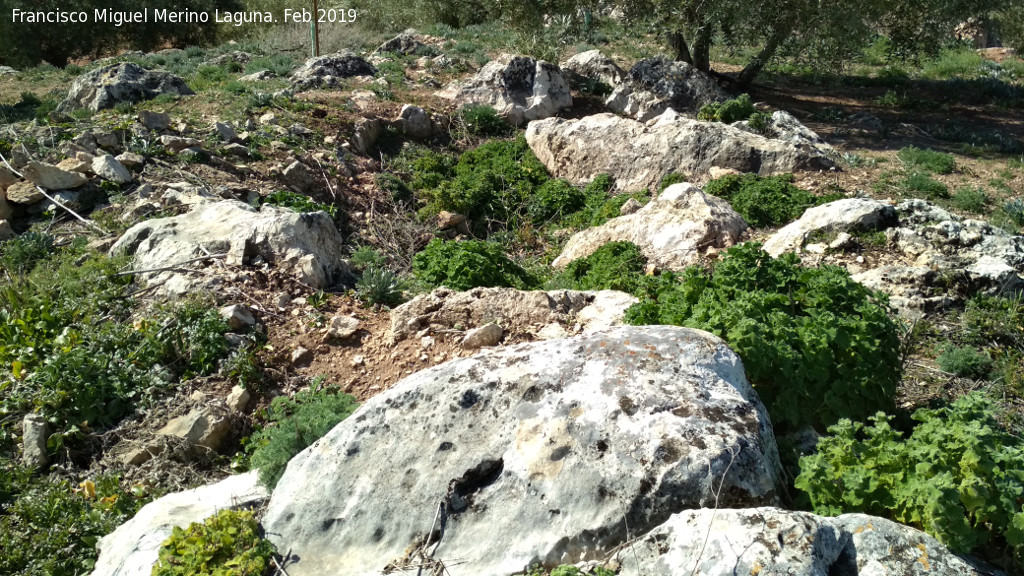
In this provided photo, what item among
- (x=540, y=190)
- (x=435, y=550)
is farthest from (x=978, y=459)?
(x=540, y=190)

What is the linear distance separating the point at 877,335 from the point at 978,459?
4.61 feet

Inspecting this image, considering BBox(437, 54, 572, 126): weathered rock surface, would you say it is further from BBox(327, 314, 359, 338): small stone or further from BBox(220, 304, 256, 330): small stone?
BBox(220, 304, 256, 330): small stone

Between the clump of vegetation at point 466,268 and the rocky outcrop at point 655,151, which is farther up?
the rocky outcrop at point 655,151

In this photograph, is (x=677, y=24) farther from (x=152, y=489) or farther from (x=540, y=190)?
(x=152, y=489)

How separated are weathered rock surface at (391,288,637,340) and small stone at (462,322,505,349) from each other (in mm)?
197

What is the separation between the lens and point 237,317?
585cm

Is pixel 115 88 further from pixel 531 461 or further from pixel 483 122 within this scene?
pixel 531 461

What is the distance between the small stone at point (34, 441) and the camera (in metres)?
4.82

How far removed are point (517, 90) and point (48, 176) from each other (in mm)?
8340

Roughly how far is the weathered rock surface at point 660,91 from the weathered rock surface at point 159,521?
447 inches

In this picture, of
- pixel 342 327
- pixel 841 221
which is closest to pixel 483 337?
pixel 342 327

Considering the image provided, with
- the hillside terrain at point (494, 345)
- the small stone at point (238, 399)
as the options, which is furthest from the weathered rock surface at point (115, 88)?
the small stone at point (238, 399)

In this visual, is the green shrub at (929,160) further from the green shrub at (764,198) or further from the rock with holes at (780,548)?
the rock with holes at (780,548)

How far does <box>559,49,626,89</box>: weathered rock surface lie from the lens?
1501 centimetres
